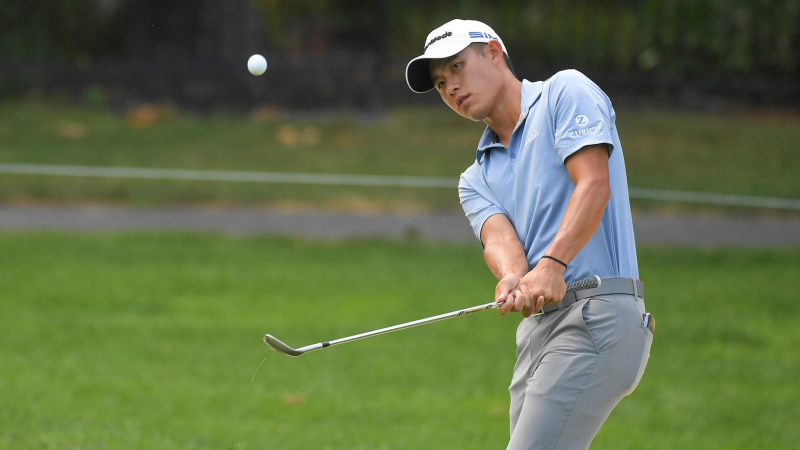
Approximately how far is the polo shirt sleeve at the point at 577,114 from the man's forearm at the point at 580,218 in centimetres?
14

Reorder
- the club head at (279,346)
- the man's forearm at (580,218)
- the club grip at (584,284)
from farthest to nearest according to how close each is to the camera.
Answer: the club head at (279,346) → the club grip at (584,284) → the man's forearm at (580,218)

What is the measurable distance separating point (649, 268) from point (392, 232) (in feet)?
9.61

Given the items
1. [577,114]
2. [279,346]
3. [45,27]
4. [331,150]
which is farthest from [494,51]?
[45,27]

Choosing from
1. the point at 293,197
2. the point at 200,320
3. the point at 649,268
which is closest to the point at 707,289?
the point at 649,268

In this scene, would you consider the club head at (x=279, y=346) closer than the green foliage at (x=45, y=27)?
Yes

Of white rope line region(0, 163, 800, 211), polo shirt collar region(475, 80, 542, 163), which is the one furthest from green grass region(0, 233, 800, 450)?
polo shirt collar region(475, 80, 542, 163)

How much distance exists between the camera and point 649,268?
9727mm

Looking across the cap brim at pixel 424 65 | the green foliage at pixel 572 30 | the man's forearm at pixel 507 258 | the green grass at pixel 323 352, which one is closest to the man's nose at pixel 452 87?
the cap brim at pixel 424 65

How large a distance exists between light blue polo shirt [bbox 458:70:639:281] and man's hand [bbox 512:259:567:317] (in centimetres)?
18

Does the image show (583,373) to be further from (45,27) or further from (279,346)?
(45,27)

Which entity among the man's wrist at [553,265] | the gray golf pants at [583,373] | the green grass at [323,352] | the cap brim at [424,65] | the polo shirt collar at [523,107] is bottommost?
the green grass at [323,352]

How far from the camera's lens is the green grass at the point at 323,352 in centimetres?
566

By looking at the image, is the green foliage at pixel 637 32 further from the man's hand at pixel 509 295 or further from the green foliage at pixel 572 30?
the man's hand at pixel 509 295

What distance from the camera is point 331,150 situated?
46.9ft
